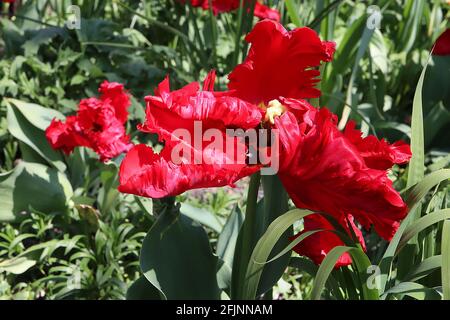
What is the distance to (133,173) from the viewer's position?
2.92ft

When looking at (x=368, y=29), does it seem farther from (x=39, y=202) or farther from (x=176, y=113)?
(x=176, y=113)

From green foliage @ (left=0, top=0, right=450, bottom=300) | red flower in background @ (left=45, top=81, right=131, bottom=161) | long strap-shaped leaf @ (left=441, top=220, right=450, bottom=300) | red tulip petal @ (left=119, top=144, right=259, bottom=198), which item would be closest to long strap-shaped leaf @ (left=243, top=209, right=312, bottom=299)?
green foliage @ (left=0, top=0, right=450, bottom=300)

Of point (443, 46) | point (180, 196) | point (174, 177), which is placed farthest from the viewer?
point (443, 46)

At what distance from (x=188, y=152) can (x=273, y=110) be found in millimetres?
160

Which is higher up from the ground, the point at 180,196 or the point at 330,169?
the point at 330,169

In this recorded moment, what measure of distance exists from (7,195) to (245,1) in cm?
96

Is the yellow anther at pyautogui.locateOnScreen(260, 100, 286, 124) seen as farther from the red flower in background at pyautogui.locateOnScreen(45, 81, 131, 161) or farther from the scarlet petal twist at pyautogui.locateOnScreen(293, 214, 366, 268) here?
the red flower in background at pyautogui.locateOnScreen(45, 81, 131, 161)

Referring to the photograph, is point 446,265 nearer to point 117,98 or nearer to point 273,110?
point 273,110

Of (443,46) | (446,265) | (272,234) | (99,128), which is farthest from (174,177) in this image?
(443,46)

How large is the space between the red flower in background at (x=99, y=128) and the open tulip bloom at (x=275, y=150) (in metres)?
0.77

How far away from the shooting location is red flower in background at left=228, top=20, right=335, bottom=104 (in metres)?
1.00

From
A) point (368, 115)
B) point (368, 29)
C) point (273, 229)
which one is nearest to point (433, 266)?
point (273, 229)

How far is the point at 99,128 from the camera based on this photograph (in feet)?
5.87

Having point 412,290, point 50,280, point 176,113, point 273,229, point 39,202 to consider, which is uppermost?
point 176,113
